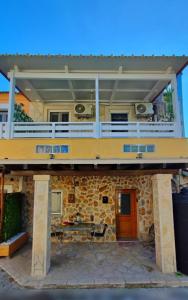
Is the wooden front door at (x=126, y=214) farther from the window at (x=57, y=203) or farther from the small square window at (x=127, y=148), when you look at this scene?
the small square window at (x=127, y=148)

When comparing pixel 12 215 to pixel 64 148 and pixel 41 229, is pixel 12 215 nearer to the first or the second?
pixel 41 229

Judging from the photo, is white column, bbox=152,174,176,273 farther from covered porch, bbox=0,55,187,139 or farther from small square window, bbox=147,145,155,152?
covered porch, bbox=0,55,187,139

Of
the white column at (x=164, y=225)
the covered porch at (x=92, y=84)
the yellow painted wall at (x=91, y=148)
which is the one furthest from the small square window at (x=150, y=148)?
the white column at (x=164, y=225)

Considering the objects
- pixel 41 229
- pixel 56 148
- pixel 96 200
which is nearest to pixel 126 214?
pixel 96 200

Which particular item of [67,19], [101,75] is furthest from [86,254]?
[67,19]

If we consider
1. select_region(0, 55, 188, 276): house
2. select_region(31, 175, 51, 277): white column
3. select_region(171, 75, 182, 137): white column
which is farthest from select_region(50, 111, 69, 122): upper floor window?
select_region(171, 75, 182, 137): white column

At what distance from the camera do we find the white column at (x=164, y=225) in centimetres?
828

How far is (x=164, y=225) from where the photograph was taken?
851cm

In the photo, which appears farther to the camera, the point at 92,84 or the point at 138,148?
the point at 92,84

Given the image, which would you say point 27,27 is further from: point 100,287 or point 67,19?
point 100,287

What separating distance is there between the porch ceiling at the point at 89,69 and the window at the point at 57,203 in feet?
16.1

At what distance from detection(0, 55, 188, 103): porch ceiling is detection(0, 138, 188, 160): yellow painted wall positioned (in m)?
2.81

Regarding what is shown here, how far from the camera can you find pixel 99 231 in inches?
469

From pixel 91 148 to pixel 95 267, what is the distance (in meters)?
4.19
